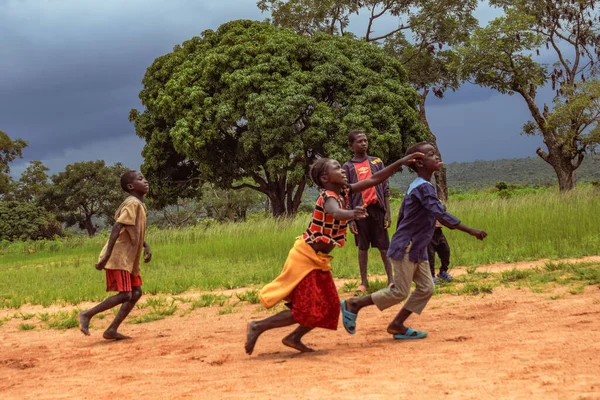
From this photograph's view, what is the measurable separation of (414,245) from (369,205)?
2637 millimetres

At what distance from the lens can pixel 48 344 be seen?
7.00m

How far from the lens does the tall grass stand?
36.9ft

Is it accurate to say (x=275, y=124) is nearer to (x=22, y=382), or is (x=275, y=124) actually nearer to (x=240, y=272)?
(x=240, y=272)

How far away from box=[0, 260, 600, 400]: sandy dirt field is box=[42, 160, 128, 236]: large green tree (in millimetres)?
40840

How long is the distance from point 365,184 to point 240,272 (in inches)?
299

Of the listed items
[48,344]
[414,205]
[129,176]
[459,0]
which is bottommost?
[48,344]

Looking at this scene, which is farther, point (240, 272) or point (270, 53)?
point (270, 53)

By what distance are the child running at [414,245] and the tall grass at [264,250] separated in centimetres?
514

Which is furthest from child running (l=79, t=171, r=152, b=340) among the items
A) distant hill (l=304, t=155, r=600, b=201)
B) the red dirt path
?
distant hill (l=304, t=155, r=600, b=201)

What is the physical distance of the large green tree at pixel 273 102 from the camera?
80.6 feet

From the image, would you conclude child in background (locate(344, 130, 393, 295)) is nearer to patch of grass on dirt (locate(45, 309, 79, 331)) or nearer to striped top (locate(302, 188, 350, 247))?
striped top (locate(302, 188, 350, 247))

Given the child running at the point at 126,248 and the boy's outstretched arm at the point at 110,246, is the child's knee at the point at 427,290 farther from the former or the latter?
the boy's outstretched arm at the point at 110,246

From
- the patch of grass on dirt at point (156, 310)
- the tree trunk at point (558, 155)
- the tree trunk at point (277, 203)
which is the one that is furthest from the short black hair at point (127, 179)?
the tree trunk at point (558, 155)

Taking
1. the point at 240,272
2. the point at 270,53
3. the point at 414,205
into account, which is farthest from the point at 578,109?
the point at 414,205
